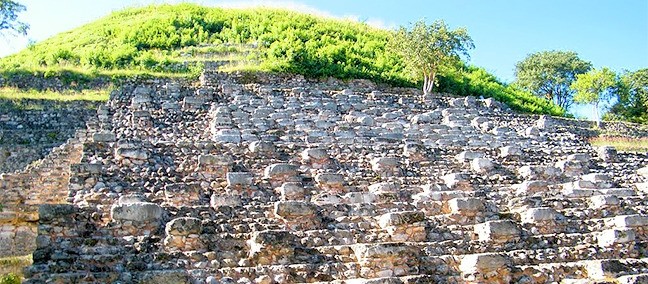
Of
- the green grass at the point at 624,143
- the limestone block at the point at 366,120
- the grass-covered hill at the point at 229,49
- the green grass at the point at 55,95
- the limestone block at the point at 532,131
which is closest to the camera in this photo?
the limestone block at the point at 366,120

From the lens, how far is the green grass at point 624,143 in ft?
65.0

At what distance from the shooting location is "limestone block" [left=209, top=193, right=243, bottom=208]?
894cm

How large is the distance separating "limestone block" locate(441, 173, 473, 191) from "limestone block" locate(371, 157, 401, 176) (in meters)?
0.78

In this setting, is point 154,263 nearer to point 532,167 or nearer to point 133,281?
point 133,281

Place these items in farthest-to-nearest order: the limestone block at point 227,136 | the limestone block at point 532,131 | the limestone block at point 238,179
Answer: the limestone block at point 532,131, the limestone block at point 227,136, the limestone block at point 238,179

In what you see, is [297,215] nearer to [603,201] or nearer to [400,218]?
[400,218]

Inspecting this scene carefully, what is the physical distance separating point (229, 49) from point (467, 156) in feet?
43.9

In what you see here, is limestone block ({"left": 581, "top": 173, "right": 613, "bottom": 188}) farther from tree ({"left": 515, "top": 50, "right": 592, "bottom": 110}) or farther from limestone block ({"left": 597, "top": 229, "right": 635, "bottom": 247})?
tree ({"left": 515, "top": 50, "right": 592, "bottom": 110})

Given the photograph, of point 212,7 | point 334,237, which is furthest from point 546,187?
point 212,7

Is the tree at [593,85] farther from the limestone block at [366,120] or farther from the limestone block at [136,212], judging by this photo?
the limestone block at [136,212]

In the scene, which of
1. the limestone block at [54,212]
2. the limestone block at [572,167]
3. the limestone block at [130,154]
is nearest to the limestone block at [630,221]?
the limestone block at [572,167]

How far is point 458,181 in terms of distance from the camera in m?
10.7

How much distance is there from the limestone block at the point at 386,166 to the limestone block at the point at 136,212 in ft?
13.8

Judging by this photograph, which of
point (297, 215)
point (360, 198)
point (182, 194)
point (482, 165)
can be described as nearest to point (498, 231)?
point (360, 198)
